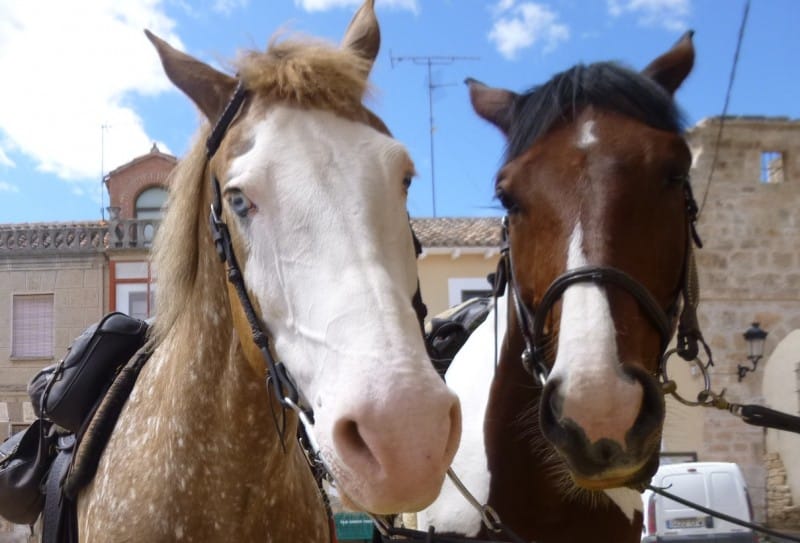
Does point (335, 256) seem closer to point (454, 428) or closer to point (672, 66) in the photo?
point (454, 428)

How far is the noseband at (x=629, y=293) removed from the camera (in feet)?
6.86

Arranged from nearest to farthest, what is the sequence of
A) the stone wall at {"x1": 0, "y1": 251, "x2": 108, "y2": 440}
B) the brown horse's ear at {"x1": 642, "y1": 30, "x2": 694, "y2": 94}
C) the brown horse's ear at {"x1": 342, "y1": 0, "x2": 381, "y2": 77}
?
the brown horse's ear at {"x1": 342, "y1": 0, "x2": 381, "y2": 77} < the brown horse's ear at {"x1": 642, "y1": 30, "x2": 694, "y2": 94} < the stone wall at {"x1": 0, "y1": 251, "x2": 108, "y2": 440}

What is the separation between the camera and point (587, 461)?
200cm

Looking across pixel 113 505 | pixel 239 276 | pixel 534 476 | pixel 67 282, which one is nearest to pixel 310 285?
pixel 239 276

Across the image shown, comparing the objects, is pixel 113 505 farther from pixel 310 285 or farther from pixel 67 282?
pixel 67 282

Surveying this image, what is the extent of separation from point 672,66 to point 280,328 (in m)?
1.71

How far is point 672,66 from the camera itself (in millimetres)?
2703

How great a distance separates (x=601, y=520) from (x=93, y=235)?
19.2 meters

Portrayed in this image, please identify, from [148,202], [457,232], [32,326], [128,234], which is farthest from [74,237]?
[457,232]

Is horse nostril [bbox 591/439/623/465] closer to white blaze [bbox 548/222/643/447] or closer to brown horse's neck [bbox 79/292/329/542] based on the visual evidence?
white blaze [bbox 548/222/643/447]

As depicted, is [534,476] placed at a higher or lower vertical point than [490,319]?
lower

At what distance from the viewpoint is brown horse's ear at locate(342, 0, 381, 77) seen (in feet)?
7.72

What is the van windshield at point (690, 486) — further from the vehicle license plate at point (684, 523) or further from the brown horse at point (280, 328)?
the brown horse at point (280, 328)

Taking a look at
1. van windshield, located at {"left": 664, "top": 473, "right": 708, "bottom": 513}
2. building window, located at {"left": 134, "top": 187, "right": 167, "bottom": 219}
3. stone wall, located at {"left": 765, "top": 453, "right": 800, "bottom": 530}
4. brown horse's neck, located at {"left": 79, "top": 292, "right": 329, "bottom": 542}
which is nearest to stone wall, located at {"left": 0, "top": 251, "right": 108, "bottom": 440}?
building window, located at {"left": 134, "top": 187, "right": 167, "bottom": 219}
